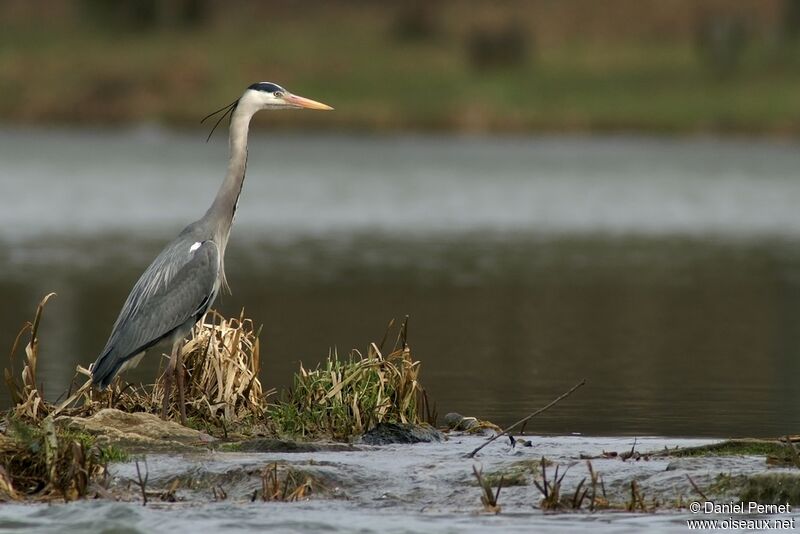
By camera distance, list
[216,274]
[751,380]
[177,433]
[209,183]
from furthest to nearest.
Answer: [209,183]
[751,380]
[216,274]
[177,433]

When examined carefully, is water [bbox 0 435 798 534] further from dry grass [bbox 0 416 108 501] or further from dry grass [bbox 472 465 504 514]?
dry grass [bbox 0 416 108 501]

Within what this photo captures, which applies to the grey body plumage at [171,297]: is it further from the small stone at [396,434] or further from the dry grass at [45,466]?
the dry grass at [45,466]

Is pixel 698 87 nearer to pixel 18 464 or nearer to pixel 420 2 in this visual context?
pixel 420 2

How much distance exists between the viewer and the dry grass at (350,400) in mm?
10508

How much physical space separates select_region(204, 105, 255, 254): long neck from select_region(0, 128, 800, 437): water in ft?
7.40

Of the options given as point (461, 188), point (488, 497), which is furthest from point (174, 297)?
point (461, 188)

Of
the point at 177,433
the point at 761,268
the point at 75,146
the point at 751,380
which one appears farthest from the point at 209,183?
the point at 177,433

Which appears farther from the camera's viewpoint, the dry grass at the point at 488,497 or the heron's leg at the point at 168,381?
the heron's leg at the point at 168,381

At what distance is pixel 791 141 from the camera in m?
56.4

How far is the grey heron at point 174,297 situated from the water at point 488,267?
223 cm

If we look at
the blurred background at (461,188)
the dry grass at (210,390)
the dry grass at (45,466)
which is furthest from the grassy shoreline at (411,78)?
the dry grass at (45,466)

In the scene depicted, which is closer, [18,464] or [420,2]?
[18,464]

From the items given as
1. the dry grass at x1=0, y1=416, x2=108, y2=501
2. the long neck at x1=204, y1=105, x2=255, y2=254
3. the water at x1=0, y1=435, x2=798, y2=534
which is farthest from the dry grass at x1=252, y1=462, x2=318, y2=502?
the long neck at x1=204, y1=105, x2=255, y2=254

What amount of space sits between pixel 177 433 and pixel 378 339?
6.28 meters
